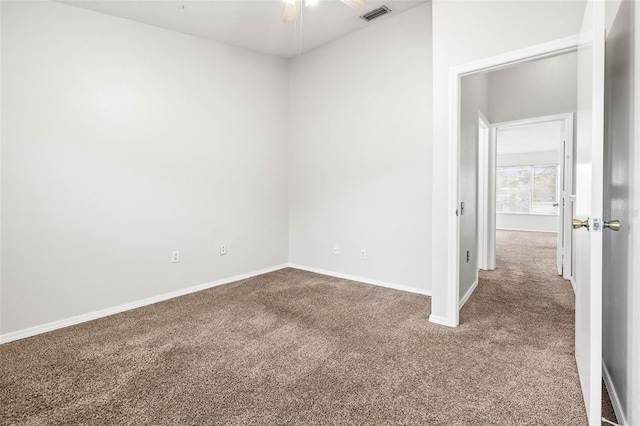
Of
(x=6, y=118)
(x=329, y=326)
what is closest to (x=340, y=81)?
(x=329, y=326)

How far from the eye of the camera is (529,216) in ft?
31.2

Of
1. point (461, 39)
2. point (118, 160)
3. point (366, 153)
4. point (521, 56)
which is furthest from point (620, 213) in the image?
point (118, 160)

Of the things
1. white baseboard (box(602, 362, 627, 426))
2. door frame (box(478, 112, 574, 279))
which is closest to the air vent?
door frame (box(478, 112, 574, 279))

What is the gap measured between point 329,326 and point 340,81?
277cm

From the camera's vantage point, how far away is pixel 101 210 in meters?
2.83

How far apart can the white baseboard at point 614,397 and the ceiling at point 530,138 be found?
203 inches

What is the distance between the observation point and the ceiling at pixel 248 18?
111 inches

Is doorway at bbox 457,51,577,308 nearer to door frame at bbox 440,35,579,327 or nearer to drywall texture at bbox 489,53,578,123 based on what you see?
drywall texture at bbox 489,53,578,123

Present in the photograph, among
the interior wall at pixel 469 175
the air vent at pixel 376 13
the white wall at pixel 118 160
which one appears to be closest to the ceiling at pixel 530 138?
the interior wall at pixel 469 175

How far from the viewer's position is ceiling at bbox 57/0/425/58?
2812mm

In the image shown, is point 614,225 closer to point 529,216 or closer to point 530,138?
point 530,138

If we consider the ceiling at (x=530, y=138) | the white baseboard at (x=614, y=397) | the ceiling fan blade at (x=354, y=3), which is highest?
the ceiling at (x=530, y=138)

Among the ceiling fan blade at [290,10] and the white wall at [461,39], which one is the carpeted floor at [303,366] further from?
the ceiling fan blade at [290,10]

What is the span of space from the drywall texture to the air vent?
1746 mm
